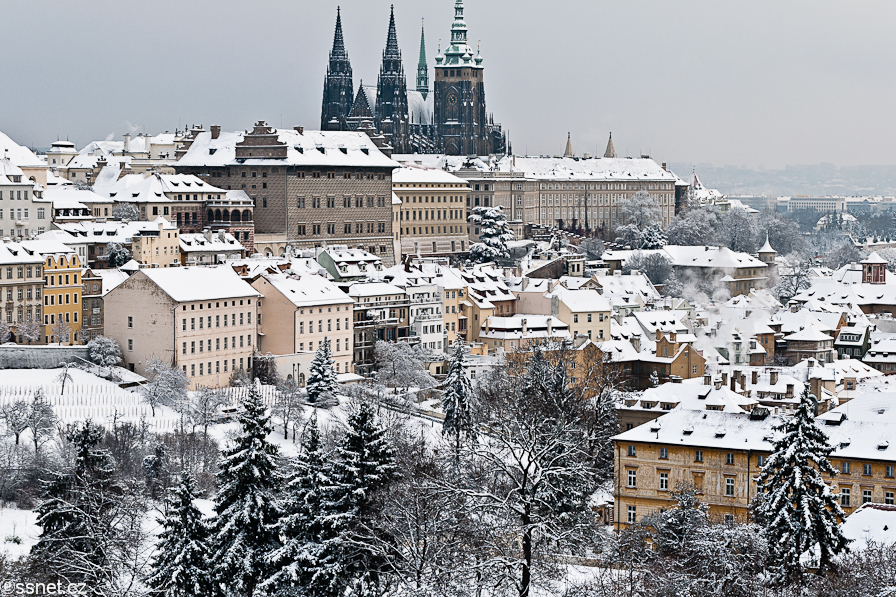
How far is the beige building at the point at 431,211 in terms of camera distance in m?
112

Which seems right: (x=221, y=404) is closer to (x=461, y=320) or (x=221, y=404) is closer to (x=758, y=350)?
(x=461, y=320)

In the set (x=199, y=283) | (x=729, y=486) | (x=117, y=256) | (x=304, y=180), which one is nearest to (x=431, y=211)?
(x=304, y=180)

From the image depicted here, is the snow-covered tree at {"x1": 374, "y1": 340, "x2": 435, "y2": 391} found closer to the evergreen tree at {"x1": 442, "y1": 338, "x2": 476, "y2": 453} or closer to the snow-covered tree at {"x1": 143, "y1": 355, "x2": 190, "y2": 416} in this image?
the evergreen tree at {"x1": 442, "y1": 338, "x2": 476, "y2": 453}

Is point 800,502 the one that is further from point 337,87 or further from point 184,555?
point 337,87

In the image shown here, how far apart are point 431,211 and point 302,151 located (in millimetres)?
18478

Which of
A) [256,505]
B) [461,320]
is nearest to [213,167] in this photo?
[461,320]

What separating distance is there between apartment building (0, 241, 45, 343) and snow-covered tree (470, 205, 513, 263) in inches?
1653

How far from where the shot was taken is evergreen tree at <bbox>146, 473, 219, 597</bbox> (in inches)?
1304

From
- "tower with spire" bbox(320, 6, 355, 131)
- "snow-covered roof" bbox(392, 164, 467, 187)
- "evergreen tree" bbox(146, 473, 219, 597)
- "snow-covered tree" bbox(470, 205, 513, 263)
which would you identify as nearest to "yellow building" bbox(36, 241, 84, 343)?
"evergreen tree" bbox(146, 473, 219, 597)

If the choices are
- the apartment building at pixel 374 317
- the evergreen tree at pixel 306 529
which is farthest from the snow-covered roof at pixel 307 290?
the evergreen tree at pixel 306 529

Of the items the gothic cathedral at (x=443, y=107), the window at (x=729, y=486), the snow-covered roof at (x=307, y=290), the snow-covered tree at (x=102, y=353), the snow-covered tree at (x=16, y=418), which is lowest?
the window at (x=729, y=486)

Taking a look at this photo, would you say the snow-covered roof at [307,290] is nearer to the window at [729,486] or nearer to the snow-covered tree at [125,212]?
the snow-covered tree at [125,212]

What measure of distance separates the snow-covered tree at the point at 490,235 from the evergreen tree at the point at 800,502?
7087cm

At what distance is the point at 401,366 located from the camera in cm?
7094
